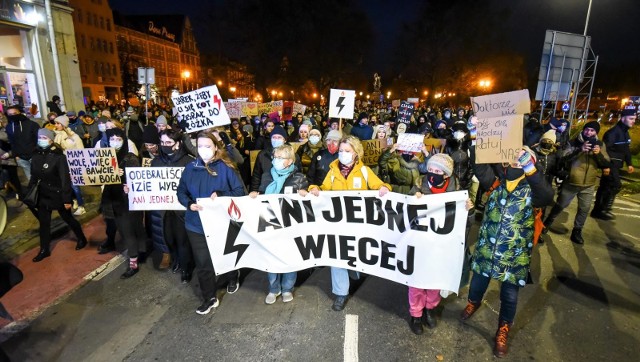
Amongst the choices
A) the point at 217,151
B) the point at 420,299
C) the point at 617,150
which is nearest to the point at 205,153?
the point at 217,151

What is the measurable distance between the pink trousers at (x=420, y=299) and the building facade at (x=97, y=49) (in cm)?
5137

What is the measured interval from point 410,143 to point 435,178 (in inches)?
88.0

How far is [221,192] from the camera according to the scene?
4.00 meters

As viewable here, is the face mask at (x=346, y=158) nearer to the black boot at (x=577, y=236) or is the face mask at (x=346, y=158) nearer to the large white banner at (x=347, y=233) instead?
the large white banner at (x=347, y=233)

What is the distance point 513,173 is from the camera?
314 centimetres

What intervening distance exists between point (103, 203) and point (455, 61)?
41.0 metres

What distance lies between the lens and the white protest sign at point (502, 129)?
3047 millimetres

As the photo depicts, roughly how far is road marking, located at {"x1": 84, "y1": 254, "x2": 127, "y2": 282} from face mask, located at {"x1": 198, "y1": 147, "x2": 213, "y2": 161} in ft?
8.44

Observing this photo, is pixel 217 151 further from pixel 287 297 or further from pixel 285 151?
pixel 287 297

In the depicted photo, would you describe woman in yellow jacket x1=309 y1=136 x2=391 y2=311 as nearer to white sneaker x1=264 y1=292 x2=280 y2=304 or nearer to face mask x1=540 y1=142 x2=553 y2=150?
white sneaker x1=264 y1=292 x2=280 y2=304

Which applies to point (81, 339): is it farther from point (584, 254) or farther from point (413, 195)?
point (584, 254)

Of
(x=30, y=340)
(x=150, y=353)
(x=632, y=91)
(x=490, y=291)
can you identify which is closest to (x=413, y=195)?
(x=490, y=291)

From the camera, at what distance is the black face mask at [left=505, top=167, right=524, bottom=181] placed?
3.12 meters

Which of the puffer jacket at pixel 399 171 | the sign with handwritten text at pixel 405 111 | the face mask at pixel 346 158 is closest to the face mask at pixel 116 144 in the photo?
the face mask at pixel 346 158
